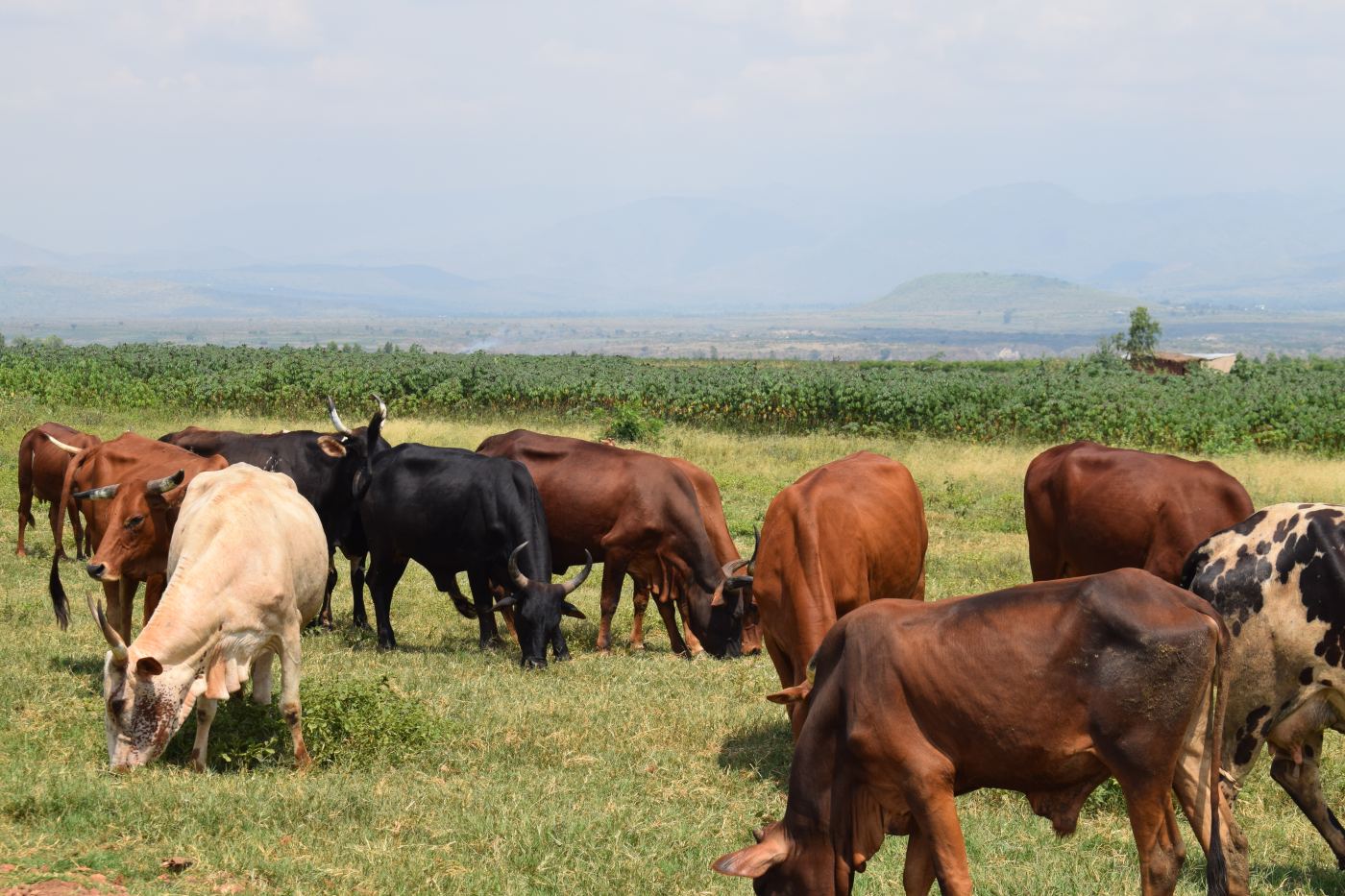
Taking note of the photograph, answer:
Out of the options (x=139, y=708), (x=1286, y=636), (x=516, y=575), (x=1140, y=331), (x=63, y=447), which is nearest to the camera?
(x=1286, y=636)

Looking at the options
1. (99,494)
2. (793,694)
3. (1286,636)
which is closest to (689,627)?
(99,494)

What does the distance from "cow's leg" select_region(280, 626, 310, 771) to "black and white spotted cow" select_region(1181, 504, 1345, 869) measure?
5.95 meters

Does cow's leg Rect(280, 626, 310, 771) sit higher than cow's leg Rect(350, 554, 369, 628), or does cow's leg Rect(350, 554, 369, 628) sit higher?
cow's leg Rect(280, 626, 310, 771)

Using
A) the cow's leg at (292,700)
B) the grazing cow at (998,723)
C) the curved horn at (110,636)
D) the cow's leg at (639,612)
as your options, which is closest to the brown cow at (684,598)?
the cow's leg at (639,612)

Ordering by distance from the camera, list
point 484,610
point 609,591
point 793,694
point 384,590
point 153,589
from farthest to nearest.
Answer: point 609,591
point 384,590
point 484,610
point 153,589
point 793,694

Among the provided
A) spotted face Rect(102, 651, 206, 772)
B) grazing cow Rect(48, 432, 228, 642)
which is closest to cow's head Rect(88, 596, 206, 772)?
spotted face Rect(102, 651, 206, 772)

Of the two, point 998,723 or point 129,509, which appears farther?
point 129,509

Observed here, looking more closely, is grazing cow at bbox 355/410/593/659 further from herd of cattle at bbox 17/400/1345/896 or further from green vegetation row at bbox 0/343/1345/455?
green vegetation row at bbox 0/343/1345/455

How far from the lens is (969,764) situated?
6246mm

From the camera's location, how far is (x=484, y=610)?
13820 millimetres

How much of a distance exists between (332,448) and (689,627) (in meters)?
4.47

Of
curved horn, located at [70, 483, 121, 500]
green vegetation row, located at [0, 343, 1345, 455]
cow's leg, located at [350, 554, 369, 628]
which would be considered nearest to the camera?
curved horn, located at [70, 483, 121, 500]

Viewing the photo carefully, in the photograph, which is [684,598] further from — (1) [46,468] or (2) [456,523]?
(1) [46,468]

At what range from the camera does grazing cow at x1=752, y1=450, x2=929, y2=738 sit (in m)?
9.76
